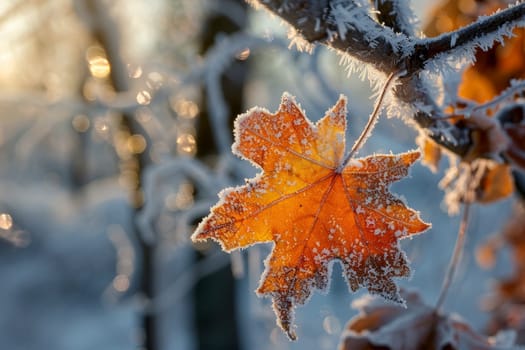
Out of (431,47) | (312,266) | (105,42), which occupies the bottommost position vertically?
(312,266)

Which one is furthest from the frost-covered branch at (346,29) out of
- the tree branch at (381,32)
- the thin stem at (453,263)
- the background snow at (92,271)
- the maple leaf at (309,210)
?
the background snow at (92,271)

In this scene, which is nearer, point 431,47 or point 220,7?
point 431,47

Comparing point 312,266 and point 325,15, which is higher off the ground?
point 325,15

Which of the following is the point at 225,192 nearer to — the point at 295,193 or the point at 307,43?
the point at 295,193

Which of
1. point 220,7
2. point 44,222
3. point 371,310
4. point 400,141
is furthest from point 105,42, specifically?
point 44,222

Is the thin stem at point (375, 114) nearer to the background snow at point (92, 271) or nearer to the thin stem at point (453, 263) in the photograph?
the thin stem at point (453, 263)

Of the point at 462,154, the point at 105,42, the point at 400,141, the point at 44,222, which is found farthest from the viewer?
the point at 44,222
